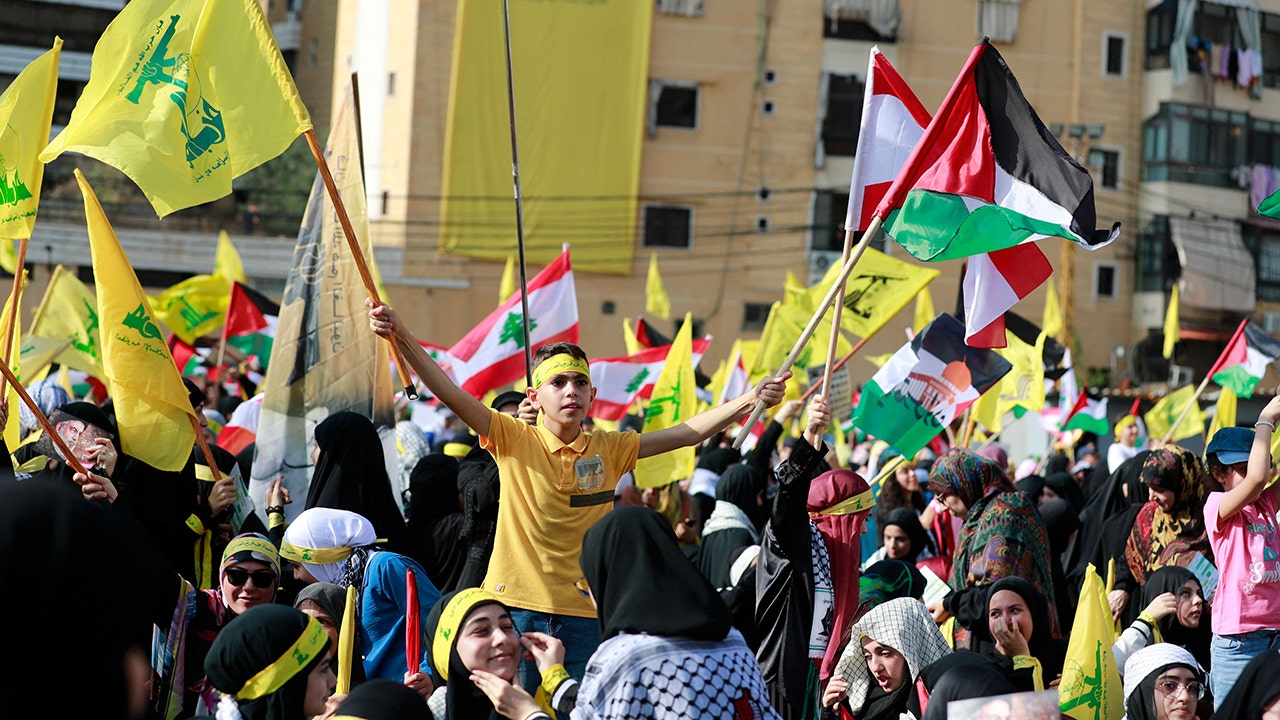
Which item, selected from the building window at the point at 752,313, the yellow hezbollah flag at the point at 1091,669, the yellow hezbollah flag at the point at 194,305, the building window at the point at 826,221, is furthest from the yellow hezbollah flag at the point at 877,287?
the building window at the point at 826,221

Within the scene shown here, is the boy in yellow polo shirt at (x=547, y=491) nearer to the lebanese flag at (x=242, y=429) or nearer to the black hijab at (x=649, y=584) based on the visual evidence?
the black hijab at (x=649, y=584)

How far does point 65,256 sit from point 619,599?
32.0 m

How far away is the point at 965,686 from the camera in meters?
4.13

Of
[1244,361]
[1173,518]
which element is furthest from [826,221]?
[1173,518]

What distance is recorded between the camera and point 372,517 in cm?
646

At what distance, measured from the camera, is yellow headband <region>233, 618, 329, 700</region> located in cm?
420

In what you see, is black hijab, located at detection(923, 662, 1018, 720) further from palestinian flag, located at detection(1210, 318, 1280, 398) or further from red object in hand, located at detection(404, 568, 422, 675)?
palestinian flag, located at detection(1210, 318, 1280, 398)

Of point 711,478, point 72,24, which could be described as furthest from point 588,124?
point 711,478

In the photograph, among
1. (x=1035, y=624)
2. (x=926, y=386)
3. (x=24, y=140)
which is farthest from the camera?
(x=926, y=386)

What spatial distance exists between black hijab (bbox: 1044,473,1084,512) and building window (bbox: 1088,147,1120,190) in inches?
1141

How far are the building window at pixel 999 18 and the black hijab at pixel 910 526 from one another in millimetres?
31769

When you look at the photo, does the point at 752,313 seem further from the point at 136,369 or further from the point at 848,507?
the point at 848,507

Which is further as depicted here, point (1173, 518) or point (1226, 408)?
point (1226, 408)

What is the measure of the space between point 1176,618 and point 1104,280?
111 feet
